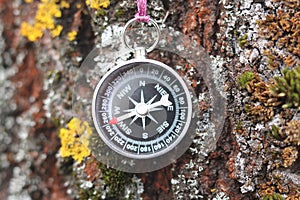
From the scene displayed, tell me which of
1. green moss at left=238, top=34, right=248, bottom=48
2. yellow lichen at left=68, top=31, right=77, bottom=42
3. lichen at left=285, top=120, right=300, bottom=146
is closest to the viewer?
lichen at left=285, top=120, right=300, bottom=146

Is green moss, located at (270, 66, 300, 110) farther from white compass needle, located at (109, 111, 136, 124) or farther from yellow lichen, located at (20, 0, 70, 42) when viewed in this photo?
yellow lichen, located at (20, 0, 70, 42)

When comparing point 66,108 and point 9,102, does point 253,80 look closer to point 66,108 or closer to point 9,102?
point 66,108

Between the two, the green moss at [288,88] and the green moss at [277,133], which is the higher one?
the green moss at [288,88]

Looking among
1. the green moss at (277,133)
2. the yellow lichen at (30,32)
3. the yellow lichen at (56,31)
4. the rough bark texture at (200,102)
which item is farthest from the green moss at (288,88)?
the yellow lichen at (30,32)

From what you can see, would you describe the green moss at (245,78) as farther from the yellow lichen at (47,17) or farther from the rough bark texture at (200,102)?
the yellow lichen at (47,17)

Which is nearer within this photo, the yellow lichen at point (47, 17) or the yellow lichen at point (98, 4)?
the yellow lichen at point (98, 4)

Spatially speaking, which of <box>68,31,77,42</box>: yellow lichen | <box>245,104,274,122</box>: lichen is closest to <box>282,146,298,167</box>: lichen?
<box>245,104,274,122</box>: lichen

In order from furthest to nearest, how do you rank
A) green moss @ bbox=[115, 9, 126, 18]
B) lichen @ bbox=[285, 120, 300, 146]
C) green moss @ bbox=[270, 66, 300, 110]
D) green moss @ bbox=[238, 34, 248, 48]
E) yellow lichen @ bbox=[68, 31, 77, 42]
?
yellow lichen @ bbox=[68, 31, 77, 42] < green moss @ bbox=[115, 9, 126, 18] < green moss @ bbox=[238, 34, 248, 48] < lichen @ bbox=[285, 120, 300, 146] < green moss @ bbox=[270, 66, 300, 110]
